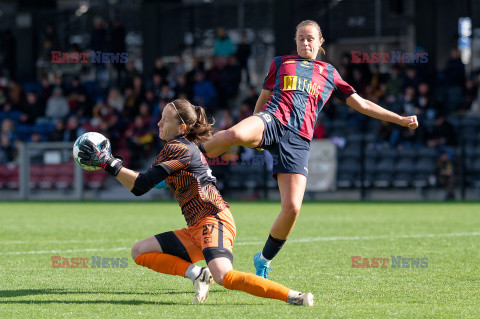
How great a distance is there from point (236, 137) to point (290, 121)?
0.69 metres

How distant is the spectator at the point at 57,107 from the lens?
937 inches

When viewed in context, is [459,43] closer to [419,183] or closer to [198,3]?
[419,183]

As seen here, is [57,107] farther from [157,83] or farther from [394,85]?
[394,85]

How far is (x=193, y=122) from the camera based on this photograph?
562 centimetres

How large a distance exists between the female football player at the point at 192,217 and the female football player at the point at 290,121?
0.20 m

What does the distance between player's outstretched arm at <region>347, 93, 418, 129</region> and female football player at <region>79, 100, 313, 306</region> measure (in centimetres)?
140

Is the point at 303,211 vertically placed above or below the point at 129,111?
below

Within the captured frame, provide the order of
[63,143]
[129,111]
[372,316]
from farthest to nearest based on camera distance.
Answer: [129,111]
[63,143]
[372,316]

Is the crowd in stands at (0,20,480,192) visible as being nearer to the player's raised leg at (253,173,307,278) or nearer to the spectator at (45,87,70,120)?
the spectator at (45,87,70,120)

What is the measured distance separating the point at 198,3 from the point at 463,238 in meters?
18.8

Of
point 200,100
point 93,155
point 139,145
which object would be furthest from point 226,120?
point 93,155

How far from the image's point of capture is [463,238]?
31.6 ft

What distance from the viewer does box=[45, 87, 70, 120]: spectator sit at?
78.1ft

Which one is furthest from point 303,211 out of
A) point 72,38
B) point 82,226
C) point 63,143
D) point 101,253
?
point 72,38
